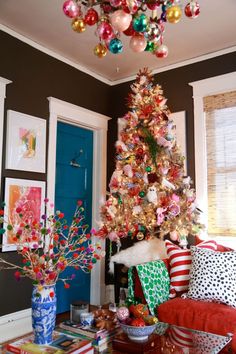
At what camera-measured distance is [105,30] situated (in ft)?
5.39

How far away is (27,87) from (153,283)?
2279mm

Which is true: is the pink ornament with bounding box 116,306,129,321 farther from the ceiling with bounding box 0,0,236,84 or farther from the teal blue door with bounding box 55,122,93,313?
the ceiling with bounding box 0,0,236,84

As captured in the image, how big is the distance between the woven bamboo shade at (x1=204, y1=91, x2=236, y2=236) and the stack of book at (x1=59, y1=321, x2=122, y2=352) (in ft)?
6.40

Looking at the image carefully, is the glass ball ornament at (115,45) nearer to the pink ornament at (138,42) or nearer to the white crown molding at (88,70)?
the pink ornament at (138,42)

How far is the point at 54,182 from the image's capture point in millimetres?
3721

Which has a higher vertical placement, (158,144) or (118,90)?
(118,90)

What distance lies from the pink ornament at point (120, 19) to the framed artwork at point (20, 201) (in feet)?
6.37

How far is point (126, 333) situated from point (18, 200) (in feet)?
6.09

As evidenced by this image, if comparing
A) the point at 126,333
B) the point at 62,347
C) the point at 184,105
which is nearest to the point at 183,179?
the point at 184,105

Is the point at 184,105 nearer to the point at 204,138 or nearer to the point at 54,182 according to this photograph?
the point at 204,138

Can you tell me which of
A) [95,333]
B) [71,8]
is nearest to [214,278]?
[95,333]

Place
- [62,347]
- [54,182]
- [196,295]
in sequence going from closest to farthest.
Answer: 1. [62,347]
2. [196,295]
3. [54,182]

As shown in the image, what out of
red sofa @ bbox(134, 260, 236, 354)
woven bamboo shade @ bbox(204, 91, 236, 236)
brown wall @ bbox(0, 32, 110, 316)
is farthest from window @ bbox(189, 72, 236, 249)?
brown wall @ bbox(0, 32, 110, 316)

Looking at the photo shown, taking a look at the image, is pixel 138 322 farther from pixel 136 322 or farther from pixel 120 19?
pixel 120 19
